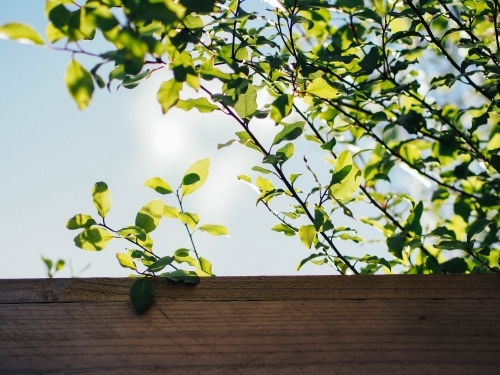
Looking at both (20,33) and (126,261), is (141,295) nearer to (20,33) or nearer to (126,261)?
(126,261)

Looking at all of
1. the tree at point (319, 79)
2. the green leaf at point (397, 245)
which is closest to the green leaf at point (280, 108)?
the tree at point (319, 79)

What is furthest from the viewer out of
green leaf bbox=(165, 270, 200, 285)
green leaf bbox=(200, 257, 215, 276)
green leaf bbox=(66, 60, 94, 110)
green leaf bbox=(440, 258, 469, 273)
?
green leaf bbox=(440, 258, 469, 273)

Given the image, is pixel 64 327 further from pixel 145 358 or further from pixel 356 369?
pixel 356 369

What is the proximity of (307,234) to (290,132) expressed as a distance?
0.21 m

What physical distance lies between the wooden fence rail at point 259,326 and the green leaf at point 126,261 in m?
0.08

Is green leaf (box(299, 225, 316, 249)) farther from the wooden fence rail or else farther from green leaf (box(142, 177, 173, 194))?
green leaf (box(142, 177, 173, 194))

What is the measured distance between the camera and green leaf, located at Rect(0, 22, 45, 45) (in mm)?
658

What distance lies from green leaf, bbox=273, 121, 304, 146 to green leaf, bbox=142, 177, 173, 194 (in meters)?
0.25

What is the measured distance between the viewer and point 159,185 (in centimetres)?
108

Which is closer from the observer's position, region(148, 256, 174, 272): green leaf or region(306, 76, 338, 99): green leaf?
region(148, 256, 174, 272): green leaf

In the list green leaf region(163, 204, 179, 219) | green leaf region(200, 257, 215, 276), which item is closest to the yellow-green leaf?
green leaf region(200, 257, 215, 276)

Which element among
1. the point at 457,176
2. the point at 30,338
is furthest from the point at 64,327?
the point at 457,176

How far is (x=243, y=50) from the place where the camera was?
1018mm

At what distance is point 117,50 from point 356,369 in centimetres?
55
